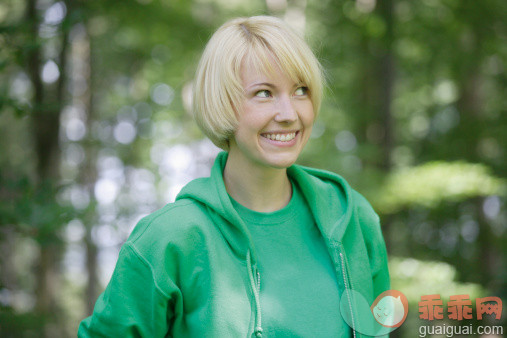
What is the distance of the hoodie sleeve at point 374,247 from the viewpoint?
191 cm

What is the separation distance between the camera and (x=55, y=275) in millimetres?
6008

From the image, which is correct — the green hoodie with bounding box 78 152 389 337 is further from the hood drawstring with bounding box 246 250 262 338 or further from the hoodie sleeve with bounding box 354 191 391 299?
the hoodie sleeve with bounding box 354 191 391 299

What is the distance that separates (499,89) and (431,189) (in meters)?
5.41

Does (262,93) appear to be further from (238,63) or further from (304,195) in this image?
(304,195)

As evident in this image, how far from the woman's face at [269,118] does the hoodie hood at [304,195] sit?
192mm

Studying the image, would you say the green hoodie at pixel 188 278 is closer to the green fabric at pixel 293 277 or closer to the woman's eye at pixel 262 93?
the green fabric at pixel 293 277

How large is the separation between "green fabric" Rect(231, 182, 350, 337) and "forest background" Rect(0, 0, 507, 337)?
97 centimetres

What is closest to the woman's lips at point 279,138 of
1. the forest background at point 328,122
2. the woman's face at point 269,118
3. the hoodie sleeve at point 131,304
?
the woman's face at point 269,118

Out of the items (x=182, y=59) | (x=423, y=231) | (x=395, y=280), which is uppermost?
(x=182, y=59)

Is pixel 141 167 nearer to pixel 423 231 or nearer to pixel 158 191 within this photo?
pixel 158 191

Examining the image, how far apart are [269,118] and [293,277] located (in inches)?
21.6

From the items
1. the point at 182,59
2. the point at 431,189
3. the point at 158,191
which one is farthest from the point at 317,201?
the point at 158,191

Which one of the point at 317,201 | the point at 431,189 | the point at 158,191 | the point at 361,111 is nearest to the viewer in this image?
the point at 317,201

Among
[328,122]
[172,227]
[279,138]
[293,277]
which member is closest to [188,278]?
[172,227]
